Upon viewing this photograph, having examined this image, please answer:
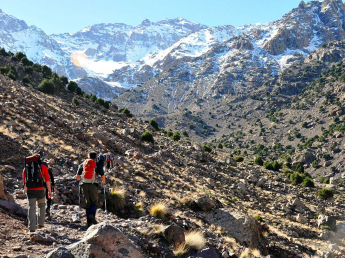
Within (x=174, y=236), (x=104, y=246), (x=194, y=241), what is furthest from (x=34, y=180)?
(x=194, y=241)

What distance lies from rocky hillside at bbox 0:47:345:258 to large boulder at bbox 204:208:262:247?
0.15 feet

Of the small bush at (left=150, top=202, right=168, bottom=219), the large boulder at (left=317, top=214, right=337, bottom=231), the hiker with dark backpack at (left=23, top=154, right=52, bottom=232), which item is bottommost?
the large boulder at (left=317, top=214, right=337, bottom=231)

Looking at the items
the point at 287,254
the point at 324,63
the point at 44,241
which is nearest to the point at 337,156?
the point at 287,254

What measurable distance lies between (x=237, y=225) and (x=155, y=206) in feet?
14.0

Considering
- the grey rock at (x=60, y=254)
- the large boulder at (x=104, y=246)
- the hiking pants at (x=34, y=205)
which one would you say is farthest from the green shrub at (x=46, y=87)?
the grey rock at (x=60, y=254)

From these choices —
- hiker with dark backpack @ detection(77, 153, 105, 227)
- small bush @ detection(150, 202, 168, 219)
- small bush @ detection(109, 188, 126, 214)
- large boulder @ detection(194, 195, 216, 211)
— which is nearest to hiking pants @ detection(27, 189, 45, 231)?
hiker with dark backpack @ detection(77, 153, 105, 227)

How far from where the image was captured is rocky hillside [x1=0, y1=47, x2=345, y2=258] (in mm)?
6540

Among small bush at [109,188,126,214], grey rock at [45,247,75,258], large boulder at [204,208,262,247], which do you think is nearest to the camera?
grey rock at [45,247,75,258]

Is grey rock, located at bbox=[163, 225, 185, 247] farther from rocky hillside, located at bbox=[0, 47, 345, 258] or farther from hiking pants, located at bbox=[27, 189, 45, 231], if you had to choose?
hiking pants, located at bbox=[27, 189, 45, 231]

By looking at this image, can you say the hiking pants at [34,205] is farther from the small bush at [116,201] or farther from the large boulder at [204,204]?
the large boulder at [204,204]

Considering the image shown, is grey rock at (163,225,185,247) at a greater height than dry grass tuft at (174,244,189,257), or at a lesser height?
greater

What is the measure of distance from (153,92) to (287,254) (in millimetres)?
190149

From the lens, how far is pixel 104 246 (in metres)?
5.14

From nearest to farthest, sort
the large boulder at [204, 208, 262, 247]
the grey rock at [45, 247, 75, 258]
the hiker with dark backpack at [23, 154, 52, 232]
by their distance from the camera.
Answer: the grey rock at [45, 247, 75, 258] → the hiker with dark backpack at [23, 154, 52, 232] → the large boulder at [204, 208, 262, 247]
